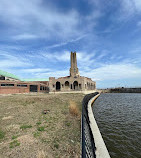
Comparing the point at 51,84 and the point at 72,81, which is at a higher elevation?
the point at 72,81

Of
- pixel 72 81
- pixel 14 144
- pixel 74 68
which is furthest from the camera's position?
pixel 74 68

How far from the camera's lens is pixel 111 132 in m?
8.76

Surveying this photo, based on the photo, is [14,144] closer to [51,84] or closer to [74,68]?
[51,84]

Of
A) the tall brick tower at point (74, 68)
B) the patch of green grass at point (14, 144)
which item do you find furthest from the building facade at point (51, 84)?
the patch of green grass at point (14, 144)

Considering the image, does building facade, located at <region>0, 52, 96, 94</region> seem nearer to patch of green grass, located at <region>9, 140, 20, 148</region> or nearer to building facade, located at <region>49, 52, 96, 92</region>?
building facade, located at <region>49, 52, 96, 92</region>

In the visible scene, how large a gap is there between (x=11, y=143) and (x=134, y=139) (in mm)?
9062

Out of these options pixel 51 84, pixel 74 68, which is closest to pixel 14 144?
pixel 51 84

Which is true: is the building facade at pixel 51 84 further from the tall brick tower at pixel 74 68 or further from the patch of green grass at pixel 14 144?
the patch of green grass at pixel 14 144

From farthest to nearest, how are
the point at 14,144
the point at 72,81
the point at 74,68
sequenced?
1. the point at 74,68
2. the point at 72,81
3. the point at 14,144

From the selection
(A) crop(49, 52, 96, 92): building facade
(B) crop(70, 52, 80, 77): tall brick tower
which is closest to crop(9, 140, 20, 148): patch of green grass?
(A) crop(49, 52, 96, 92): building facade

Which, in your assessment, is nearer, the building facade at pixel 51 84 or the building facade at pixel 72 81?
the building facade at pixel 51 84

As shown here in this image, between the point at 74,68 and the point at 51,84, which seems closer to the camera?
the point at 51,84

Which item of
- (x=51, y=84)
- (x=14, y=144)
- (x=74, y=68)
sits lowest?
(x=14, y=144)

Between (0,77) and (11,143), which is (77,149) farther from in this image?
(0,77)
